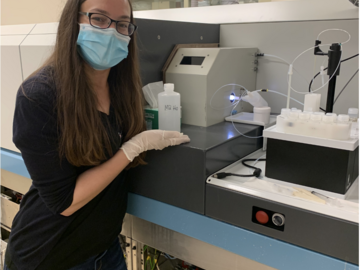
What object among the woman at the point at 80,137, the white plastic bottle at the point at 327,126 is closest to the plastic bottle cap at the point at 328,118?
the white plastic bottle at the point at 327,126

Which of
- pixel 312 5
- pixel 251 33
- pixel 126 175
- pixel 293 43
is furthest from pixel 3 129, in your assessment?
pixel 312 5

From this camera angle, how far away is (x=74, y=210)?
0.92 meters

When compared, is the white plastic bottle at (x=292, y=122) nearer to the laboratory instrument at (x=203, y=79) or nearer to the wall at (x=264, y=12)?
the laboratory instrument at (x=203, y=79)

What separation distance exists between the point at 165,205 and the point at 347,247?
0.54 metres

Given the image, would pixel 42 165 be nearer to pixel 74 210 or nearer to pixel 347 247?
pixel 74 210

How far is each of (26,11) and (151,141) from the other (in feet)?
7.50

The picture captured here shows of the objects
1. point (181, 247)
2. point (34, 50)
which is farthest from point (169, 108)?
point (34, 50)

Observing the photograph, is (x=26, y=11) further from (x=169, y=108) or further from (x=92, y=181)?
(x=92, y=181)

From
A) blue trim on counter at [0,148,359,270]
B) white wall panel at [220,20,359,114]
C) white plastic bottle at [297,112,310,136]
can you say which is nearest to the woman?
blue trim on counter at [0,148,359,270]

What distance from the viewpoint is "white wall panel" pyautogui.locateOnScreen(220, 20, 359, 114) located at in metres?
1.30

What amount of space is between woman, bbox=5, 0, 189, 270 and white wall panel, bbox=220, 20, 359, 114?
0.74 meters

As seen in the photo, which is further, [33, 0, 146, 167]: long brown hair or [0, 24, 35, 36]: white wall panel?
[0, 24, 35, 36]: white wall panel

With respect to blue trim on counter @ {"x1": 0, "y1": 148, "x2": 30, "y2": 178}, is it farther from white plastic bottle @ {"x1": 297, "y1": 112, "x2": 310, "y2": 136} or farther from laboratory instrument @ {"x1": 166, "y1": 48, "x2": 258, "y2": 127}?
white plastic bottle @ {"x1": 297, "y1": 112, "x2": 310, "y2": 136}

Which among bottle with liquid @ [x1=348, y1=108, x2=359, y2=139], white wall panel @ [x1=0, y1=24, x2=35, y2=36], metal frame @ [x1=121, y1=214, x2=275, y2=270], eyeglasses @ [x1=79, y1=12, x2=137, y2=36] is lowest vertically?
metal frame @ [x1=121, y1=214, x2=275, y2=270]
